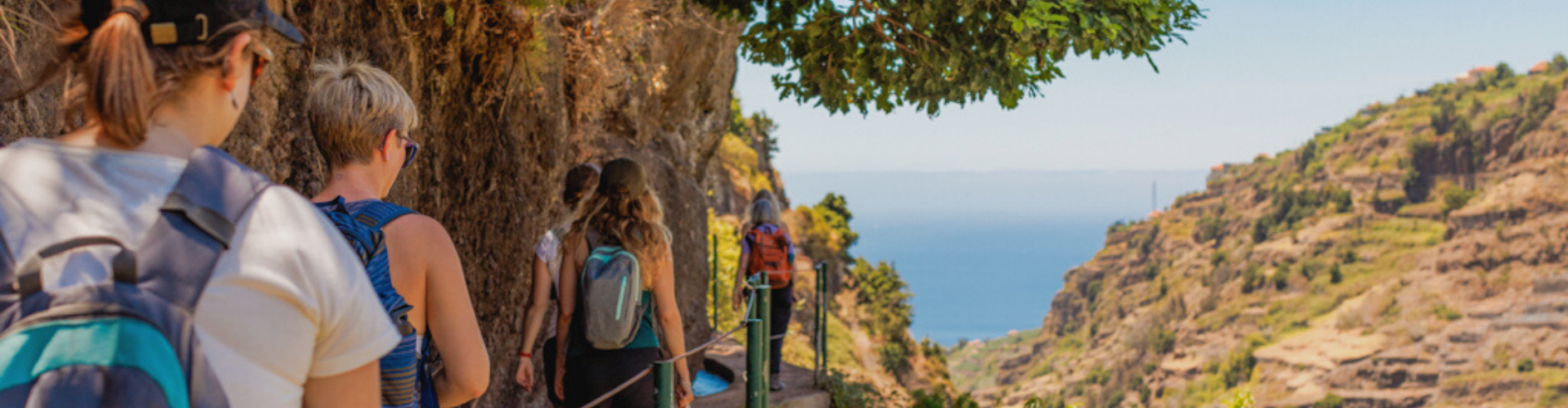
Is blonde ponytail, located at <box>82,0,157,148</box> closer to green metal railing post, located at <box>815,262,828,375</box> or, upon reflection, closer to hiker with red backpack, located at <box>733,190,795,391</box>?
hiker with red backpack, located at <box>733,190,795,391</box>

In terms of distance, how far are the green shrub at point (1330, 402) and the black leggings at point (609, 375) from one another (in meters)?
108

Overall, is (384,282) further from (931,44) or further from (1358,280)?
(1358,280)

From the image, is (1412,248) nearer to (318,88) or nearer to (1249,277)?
(1249,277)

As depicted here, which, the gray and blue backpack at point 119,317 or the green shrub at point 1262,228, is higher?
the gray and blue backpack at point 119,317

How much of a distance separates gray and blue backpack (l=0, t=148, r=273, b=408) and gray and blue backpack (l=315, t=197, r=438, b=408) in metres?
0.85

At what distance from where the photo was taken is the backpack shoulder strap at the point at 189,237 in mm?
1099

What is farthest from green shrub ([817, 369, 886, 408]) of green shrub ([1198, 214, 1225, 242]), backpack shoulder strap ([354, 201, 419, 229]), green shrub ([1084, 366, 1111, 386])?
green shrub ([1198, 214, 1225, 242])

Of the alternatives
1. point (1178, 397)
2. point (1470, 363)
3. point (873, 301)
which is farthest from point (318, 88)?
point (1470, 363)

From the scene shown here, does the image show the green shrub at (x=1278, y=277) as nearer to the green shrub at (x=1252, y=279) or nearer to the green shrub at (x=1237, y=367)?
the green shrub at (x=1252, y=279)

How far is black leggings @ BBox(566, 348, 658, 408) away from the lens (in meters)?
3.80

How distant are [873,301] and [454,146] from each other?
3629cm

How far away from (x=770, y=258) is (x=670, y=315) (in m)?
3.48

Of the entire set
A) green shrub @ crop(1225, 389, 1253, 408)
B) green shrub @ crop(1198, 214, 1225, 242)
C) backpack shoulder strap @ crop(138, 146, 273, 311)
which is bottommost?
Answer: green shrub @ crop(1198, 214, 1225, 242)

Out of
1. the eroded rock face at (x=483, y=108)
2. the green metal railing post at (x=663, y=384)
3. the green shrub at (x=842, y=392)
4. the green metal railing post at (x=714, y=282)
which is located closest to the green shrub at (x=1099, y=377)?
the green metal railing post at (x=714, y=282)
